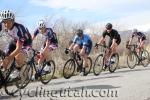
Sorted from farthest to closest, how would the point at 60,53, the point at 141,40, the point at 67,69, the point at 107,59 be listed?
the point at 60,53 < the point at 141,40 < the point at 107,59 < the point at 67,69

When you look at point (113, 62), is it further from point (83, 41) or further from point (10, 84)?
point (10, 84)

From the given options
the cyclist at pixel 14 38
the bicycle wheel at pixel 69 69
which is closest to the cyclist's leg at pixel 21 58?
the cyclist at pixel 14 38

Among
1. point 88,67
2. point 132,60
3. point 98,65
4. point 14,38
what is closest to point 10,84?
point 14,38

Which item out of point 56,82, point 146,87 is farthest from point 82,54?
point 146,87

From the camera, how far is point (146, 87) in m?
13.5

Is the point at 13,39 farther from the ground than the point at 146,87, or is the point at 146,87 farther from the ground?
the point at 13,39

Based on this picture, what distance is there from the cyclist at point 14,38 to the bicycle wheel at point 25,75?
41cm

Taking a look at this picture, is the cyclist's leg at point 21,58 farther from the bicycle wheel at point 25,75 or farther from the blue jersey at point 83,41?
the blue jersey at point 83,41

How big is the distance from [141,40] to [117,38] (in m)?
3.21

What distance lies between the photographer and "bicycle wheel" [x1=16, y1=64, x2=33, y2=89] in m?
12.5

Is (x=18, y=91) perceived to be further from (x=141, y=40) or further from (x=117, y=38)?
(x=141, y=40)

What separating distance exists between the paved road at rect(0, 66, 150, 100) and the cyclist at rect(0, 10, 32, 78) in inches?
35.5

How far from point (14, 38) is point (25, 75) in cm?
121

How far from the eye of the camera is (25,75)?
12883 millimetres
